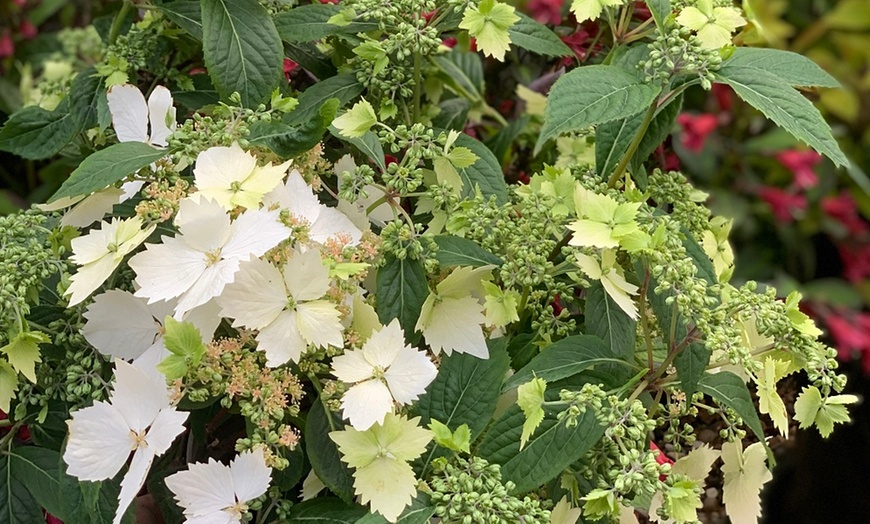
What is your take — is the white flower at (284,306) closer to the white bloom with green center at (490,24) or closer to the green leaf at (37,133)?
the white bloom with green center at (490,24)

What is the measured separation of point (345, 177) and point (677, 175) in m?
0.28

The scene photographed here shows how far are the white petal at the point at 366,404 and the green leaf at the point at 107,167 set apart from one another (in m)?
0.20

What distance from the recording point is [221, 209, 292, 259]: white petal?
0.50 m

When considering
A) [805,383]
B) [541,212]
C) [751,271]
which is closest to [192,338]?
[541,212]

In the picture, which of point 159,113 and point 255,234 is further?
point 159,113

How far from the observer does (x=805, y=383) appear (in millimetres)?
893

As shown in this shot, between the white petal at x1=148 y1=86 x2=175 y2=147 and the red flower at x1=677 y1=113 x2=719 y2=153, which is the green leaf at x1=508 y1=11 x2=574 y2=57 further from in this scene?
the red flower at x1=677 y1=113 x2=719 y2=153

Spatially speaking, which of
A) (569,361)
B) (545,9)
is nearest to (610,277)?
(569,361)

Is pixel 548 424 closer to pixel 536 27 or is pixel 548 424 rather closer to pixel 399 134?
pixel 399 134

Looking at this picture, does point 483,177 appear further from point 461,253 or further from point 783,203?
point 783,203

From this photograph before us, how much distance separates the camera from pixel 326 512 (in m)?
0.56

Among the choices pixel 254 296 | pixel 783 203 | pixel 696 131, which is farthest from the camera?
pixel 783 203

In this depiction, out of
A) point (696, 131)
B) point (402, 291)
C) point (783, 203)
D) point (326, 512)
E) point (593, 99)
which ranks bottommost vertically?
point (783, 203)

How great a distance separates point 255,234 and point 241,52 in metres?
0.21
